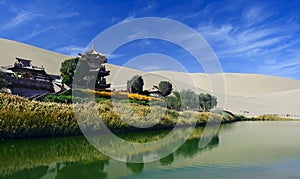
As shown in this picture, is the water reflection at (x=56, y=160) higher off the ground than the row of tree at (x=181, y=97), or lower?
lower

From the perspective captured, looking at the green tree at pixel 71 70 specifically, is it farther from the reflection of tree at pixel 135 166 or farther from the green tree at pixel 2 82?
the reflection of tree at pixel 135 166

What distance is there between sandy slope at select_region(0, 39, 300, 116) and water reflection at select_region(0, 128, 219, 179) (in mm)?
23530

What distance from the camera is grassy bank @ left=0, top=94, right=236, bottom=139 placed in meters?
12.9

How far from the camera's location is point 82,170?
25.2 ft

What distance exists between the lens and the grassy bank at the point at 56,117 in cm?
1293

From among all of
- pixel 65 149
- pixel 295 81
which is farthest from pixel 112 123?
pixel 295 81

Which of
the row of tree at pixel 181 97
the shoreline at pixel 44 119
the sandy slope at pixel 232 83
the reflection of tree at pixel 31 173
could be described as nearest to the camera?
the reflection of tree at pixel 31 173

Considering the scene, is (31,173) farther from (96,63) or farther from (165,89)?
A: (165,89)

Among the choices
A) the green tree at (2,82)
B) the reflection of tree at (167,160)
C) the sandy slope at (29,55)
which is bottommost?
the reflection of tree at (167,160)

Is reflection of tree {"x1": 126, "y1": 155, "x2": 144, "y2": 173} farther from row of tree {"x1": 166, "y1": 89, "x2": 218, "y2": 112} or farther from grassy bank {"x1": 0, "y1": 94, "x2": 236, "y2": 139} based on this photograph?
row of tree {"x1": 166, "y1": 89, "x2": 218, "y2": 112}

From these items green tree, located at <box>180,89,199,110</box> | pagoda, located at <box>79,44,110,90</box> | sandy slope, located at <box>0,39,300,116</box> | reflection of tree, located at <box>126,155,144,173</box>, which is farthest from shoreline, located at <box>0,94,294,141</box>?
sandy slope, located at <box>0,39,300,116</box>

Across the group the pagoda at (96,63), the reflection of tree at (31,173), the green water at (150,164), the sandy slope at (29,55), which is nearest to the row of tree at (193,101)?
the pagoda at (96,63)

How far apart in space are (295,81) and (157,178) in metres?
98.7

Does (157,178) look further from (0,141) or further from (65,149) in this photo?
(0,141)
